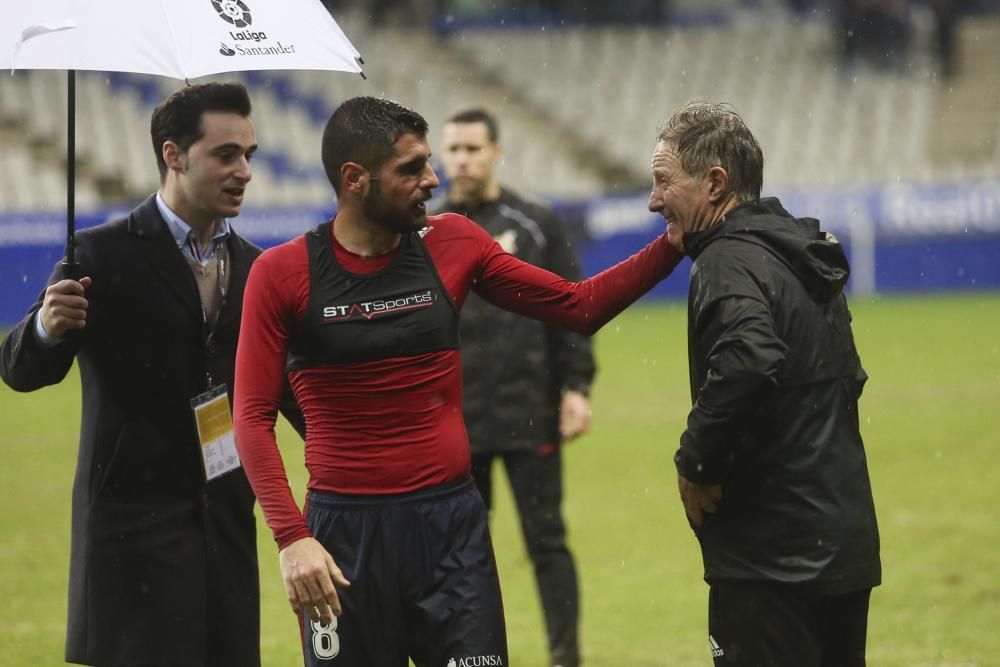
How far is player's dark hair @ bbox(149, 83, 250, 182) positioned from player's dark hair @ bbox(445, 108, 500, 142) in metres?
2.28

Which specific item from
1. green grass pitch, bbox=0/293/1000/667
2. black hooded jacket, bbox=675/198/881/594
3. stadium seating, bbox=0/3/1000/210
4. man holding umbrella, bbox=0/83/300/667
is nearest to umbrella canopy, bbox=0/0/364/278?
man holding umbrella, bbox=0/83/300/667

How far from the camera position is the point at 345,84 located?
3108 cm

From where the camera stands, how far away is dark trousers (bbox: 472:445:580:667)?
6461mm

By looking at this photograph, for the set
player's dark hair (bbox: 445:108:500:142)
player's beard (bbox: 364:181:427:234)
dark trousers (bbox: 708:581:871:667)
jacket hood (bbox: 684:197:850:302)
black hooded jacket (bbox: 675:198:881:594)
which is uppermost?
player's dark hair (bbox: 445:108:500:142)

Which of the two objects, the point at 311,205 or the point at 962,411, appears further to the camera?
the point at 311,205

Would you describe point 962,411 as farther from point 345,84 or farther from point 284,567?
point 345,84

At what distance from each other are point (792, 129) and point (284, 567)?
1145 inches

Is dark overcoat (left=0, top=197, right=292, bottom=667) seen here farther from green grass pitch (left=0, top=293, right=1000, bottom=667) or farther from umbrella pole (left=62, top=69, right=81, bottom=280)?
green grass pitch (left=0, top=293, right=1000, bottom=667)

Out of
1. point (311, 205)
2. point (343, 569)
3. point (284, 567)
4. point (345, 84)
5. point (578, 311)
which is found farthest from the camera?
point (345, 84)

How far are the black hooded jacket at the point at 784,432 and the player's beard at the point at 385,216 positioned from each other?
0.78 m

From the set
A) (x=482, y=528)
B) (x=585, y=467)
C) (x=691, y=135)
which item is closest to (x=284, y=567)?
(x=482, y=528)

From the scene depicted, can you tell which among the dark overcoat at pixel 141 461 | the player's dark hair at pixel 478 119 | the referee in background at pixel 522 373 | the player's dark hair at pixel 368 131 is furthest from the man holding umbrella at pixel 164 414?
the player's dark hair at pixel 478 119

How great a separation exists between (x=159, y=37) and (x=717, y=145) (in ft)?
5.05

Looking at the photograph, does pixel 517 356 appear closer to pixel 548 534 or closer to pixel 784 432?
pixel 548 534
